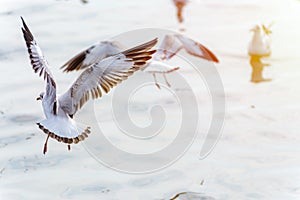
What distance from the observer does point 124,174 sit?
605 centimetres

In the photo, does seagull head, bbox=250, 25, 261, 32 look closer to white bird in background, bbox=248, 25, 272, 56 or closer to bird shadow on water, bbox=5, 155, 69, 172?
white bird in background, bbox=248, 25, 272, 56

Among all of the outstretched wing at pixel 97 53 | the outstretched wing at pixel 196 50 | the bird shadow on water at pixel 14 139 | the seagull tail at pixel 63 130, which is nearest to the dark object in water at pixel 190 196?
the seagull tail at pixel 63 130

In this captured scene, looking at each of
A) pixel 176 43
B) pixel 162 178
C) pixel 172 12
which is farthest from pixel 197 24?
pixel 162 178

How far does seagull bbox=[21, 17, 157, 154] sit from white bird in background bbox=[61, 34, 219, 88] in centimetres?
149

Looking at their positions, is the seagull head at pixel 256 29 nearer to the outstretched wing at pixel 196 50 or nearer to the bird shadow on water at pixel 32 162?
the outstretched wing at pixel 196 50

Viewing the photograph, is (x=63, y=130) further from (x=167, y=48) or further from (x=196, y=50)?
(x=196, y=50)

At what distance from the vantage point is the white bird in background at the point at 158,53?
23.0 ft

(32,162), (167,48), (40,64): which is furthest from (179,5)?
(40,64)

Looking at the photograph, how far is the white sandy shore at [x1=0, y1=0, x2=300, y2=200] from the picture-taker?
5875mm

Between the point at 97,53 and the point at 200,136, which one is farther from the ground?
the point at 97,53

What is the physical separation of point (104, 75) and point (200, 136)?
154cm

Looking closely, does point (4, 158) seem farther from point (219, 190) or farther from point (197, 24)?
point (197, 24)

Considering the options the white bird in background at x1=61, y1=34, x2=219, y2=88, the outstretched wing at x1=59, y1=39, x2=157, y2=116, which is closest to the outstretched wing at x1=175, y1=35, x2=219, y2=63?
the white bird in background at x1=61, y1=34, x2=219, y2=88

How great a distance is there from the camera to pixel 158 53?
7727 mm
